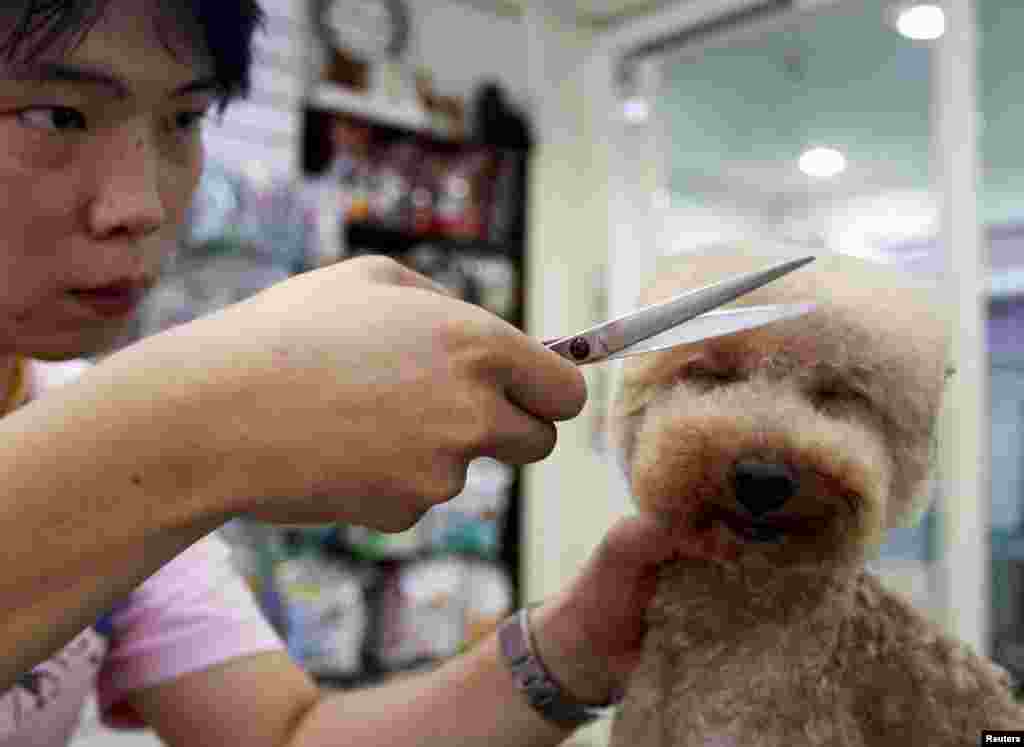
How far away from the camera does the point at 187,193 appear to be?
2.29 ft

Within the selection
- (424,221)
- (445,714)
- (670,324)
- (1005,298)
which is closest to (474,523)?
(424,221)

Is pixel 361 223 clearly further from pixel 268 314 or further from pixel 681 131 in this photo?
pixel 268 314

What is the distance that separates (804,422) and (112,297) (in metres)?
0.45

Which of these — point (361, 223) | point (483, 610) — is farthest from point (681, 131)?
point (483, 610)

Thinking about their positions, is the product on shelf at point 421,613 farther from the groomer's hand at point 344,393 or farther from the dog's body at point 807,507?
the groomer's hand at point 344,393

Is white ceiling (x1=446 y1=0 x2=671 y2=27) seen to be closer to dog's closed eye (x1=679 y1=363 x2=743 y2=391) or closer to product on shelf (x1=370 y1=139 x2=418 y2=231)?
product on shelf (x1=370 y1=139 x2=418 y2=231)

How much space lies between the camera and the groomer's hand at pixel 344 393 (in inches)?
14.9

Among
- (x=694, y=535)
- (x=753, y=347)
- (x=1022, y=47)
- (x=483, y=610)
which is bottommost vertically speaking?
(x=483, y=610)

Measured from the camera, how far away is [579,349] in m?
0.47

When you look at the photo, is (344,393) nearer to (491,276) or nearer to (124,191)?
(124,191)

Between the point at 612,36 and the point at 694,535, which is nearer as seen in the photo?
the point at 694,535

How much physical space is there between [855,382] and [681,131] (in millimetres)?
1546

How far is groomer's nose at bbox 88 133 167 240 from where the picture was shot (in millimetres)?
595

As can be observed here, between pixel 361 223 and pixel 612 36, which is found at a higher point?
pixel 612 36
